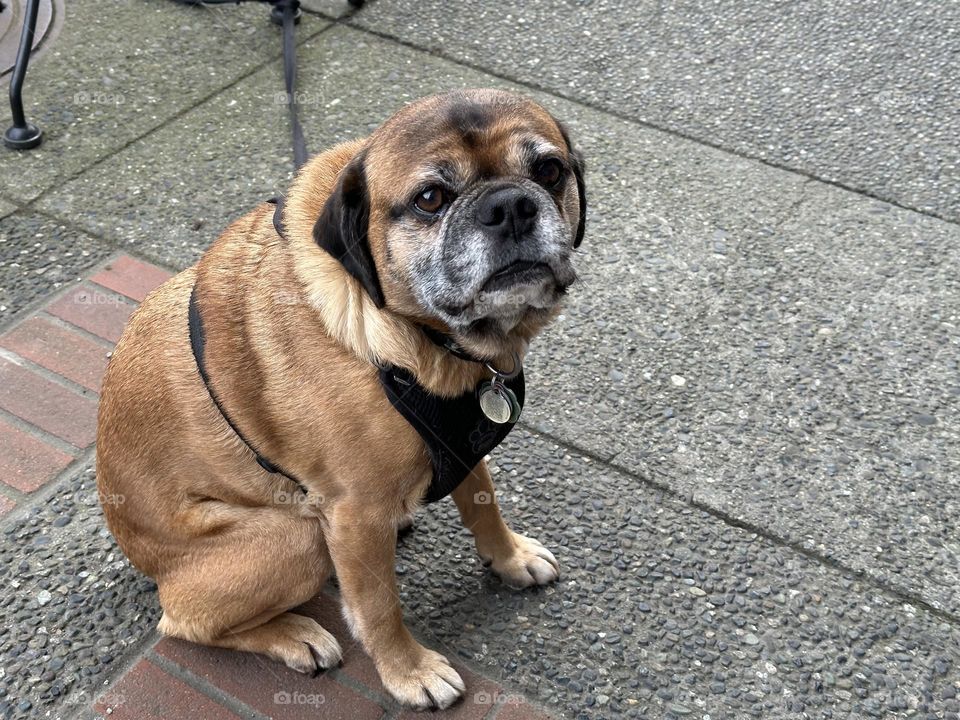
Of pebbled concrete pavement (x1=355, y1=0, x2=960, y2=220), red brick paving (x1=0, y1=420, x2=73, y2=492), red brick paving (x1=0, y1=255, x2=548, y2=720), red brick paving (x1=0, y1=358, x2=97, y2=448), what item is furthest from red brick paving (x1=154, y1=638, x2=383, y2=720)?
pebbled concrete pavement (x1=355, y1=0, x2=960, y2=220)

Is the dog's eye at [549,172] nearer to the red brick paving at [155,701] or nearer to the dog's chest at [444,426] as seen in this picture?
the dog's chest at [444,426]

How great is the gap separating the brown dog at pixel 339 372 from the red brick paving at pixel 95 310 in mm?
1198

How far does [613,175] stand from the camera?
4633 mm

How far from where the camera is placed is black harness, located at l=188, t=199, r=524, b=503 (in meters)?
2.39

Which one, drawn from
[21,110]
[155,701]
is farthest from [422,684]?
[21,110]

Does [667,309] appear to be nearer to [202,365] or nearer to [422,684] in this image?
[422,684]

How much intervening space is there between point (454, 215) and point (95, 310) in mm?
2237

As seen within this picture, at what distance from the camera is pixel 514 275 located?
232 cm

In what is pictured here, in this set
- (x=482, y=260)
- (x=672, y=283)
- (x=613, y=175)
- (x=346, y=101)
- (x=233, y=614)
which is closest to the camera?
(x=482, y=260)

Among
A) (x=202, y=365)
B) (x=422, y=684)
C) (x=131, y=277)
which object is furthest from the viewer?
(x=131, y=277)

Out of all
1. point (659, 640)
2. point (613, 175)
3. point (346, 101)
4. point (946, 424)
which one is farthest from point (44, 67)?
point (946, 424)

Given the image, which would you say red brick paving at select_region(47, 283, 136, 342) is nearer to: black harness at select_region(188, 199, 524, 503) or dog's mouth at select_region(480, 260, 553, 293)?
black harness at select_region(188, 199, 524, 503)

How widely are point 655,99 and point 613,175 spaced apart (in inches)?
28.8

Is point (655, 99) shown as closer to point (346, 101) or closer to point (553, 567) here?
point (346, 101)
